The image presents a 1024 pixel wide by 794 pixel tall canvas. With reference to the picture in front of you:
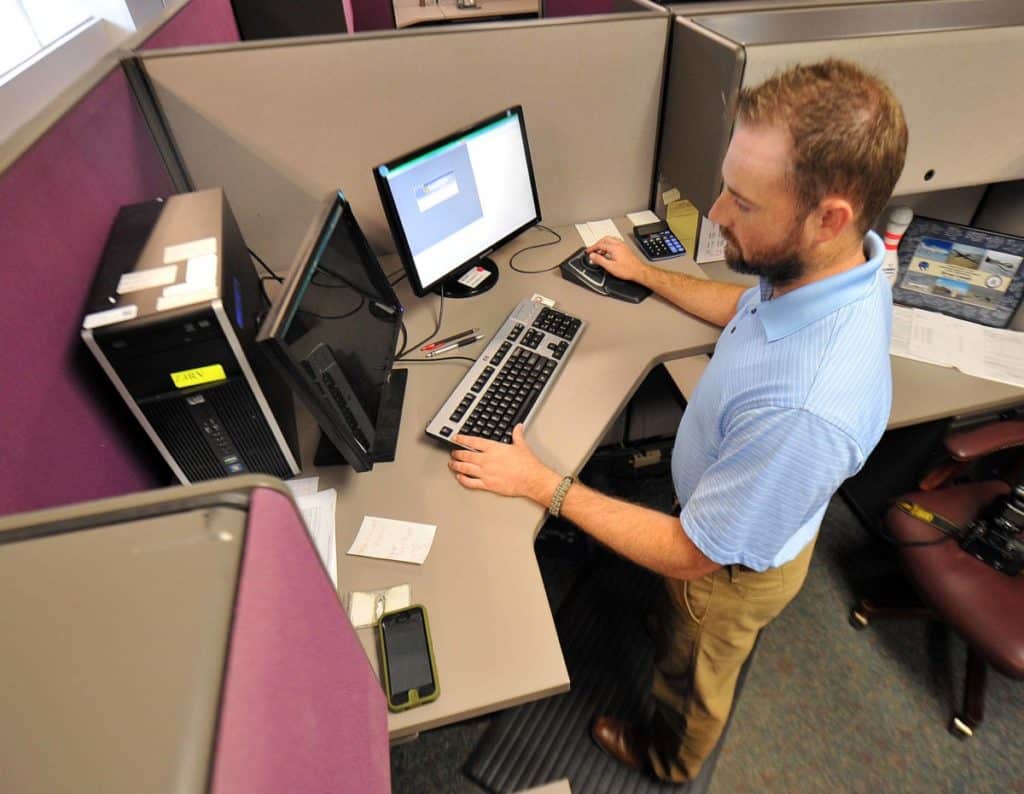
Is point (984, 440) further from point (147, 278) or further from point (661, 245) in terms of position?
point (147, 278)

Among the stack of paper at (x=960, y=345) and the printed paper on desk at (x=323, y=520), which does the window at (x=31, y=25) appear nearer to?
the printed paper on desk at (x=323, y=520)

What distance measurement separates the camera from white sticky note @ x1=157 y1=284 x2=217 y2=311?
0.78 m

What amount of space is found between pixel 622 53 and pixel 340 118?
2.15 feet

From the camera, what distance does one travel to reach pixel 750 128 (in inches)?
30.7

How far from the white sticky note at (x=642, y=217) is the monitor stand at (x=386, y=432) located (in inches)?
31.9

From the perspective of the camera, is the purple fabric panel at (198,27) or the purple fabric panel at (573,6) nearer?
the purple fabric panel at (198,27)

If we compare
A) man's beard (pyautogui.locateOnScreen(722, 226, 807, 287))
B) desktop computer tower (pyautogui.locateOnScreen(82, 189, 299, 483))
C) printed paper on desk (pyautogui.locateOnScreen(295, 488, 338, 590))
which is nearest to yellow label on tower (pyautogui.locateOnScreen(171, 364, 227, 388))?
desktop computer tower (pyautogui.locateOnScreen(82, 189, 299, 483))

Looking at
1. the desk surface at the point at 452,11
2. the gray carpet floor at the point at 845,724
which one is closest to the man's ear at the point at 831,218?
the gray carpet floor at the point at 845,724

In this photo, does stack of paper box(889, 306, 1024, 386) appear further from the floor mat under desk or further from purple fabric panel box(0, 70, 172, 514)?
purple fabric panel box(0, 70, 172, 514)

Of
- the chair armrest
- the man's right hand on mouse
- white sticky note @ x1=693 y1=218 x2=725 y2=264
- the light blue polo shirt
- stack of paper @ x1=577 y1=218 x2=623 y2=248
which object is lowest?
the chair armrest

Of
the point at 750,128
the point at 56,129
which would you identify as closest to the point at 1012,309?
the point at 750,128

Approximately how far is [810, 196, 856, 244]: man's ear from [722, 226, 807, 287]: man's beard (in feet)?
0.08

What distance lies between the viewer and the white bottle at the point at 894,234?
1541mm

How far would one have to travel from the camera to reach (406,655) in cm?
80
